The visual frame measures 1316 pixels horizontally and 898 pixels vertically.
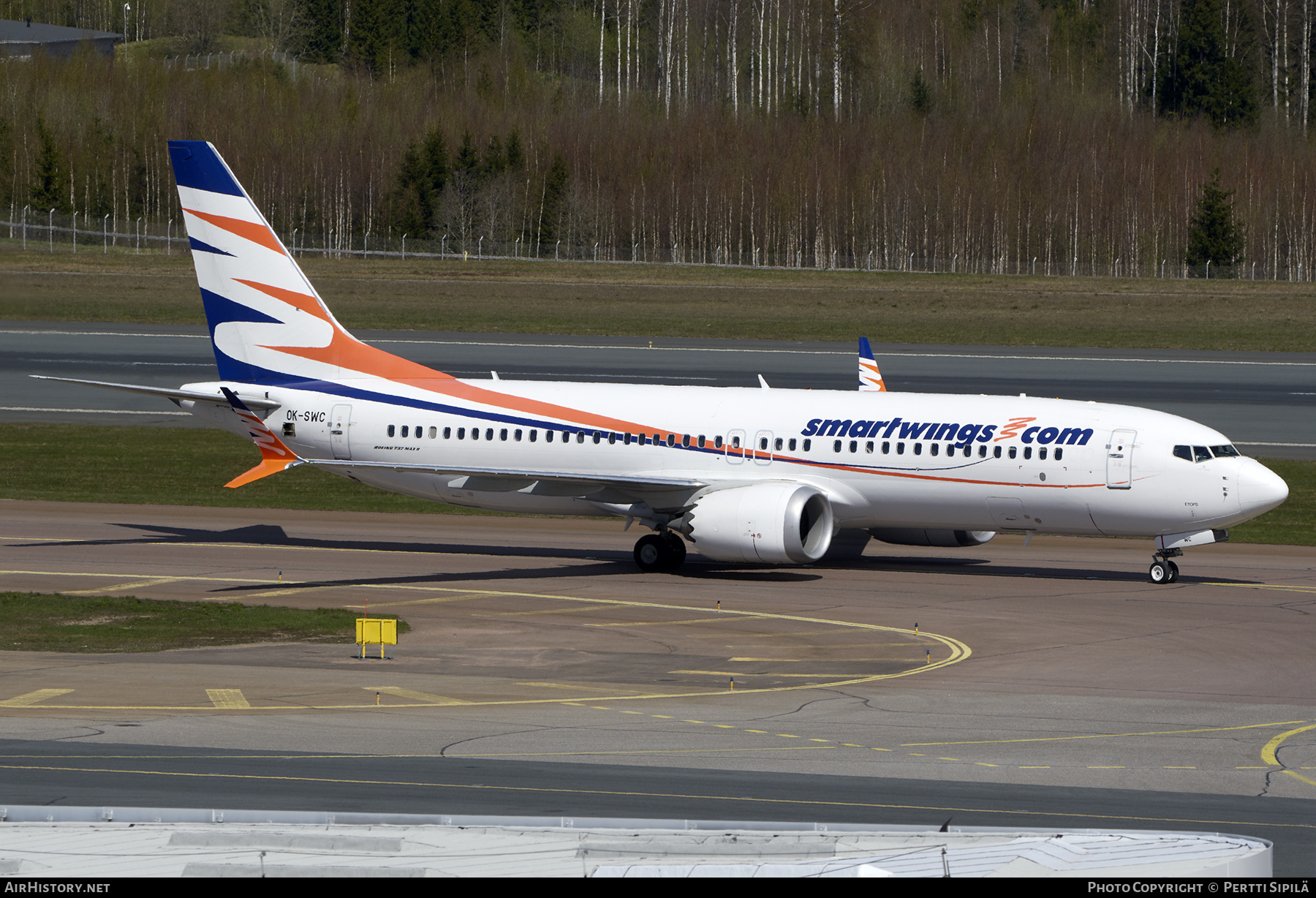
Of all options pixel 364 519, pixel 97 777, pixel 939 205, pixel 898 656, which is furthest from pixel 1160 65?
pixel 97 777

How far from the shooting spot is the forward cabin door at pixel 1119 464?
3631 centimetres

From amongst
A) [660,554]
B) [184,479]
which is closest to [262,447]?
[660,554]

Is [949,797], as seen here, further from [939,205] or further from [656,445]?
[939,205]

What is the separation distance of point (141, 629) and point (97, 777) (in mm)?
11825

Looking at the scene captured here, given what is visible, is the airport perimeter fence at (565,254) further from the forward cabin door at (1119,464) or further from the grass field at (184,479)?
the forward cabin door at (1119,464)

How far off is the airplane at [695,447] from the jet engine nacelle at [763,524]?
0.17 ft

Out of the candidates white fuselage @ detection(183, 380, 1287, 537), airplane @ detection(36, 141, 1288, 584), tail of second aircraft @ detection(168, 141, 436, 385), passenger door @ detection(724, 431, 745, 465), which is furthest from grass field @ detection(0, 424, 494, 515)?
passenger door @ detection(724, 431, 745, 465)

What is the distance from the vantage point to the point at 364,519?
47.7 meters

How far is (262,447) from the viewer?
4050cm

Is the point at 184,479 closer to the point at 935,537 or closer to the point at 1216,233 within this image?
the point at 935,537

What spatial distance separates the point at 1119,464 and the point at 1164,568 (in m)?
2.86

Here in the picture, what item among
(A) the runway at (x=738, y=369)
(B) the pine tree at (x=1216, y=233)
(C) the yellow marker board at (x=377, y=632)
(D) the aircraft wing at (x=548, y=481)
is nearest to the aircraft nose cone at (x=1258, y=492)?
(D) the aircraft wing at (x=548, y=481)

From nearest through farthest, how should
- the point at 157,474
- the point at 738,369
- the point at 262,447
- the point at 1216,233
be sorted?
the point at 262,447 → the point at 157,474 → the point at 738,369 → the point at 1216,233
